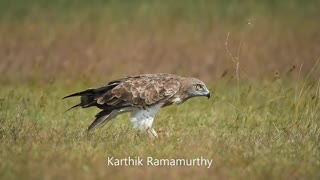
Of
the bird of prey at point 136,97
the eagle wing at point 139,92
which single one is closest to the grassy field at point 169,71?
the bird of prey at point 136,97

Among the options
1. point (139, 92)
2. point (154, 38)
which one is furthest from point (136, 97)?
point (154, 38)

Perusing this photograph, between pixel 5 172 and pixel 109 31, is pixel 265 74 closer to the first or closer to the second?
pixel 109 31

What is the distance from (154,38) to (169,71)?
1823 millimetres

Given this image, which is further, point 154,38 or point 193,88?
point 154,38

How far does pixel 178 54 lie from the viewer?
1808 cm

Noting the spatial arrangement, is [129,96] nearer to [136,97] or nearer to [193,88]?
[136,97]

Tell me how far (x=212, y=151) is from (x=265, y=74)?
23.3ft

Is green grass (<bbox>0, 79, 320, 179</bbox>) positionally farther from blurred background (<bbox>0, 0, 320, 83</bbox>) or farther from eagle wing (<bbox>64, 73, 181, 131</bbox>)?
blurred background (<bbox>0, 0, 320, 83</bbox>)

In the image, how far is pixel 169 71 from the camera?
1705cm

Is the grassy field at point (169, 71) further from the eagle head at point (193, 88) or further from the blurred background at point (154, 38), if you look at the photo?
the eagle head at point (193, 88)

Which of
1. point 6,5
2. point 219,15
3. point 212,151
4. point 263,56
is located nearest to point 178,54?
point 263,56

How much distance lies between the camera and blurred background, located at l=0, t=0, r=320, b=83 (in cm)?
1692

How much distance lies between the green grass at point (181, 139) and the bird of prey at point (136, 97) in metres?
0.19

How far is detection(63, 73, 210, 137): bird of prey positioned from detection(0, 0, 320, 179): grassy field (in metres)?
0.21
